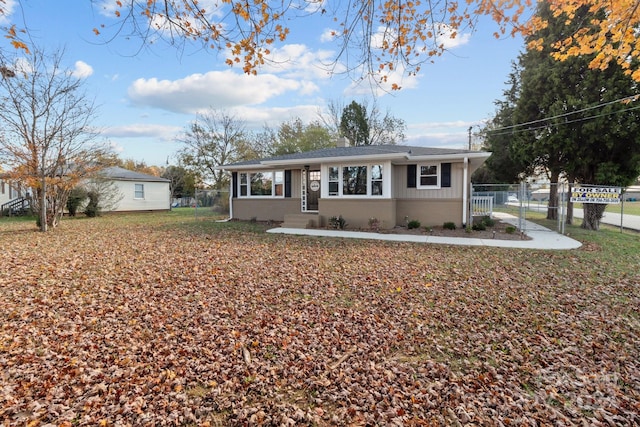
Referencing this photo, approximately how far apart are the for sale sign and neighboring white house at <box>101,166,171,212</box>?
81.7 feet

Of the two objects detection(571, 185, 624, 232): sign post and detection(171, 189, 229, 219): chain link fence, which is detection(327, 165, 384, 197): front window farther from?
detection(171, 189, 229, 219): chain link fence

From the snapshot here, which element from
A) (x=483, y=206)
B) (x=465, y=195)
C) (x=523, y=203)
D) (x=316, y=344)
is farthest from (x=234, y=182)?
(x=316, y=344)

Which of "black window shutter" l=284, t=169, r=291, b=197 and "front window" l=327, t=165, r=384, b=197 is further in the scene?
"black window shutter" l=284, t=169, r=291, b=197

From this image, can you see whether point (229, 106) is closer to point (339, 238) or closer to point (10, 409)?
point (339, 238)

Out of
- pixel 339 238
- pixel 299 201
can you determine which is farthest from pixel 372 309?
pixel 299 201

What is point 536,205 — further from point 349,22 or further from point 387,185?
point 349,22

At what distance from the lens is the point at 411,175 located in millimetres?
13430

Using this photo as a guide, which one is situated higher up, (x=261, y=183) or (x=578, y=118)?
(x=578, y=118)

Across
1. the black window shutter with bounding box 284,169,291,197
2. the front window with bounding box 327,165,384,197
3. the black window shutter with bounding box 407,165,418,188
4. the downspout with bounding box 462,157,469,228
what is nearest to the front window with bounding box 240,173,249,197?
the black window shutter with bounding box 284,169,291,197

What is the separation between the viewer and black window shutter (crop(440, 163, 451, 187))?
506 inches

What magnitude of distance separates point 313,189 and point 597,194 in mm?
11201

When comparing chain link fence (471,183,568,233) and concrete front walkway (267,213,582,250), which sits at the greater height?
chain link fence (471,183,568,233)

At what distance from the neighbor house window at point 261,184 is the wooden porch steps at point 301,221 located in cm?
203

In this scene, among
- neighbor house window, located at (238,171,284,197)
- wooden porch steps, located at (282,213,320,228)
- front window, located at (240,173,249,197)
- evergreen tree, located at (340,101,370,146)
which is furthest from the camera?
evergreen tree, located at (340,101,370,146)
